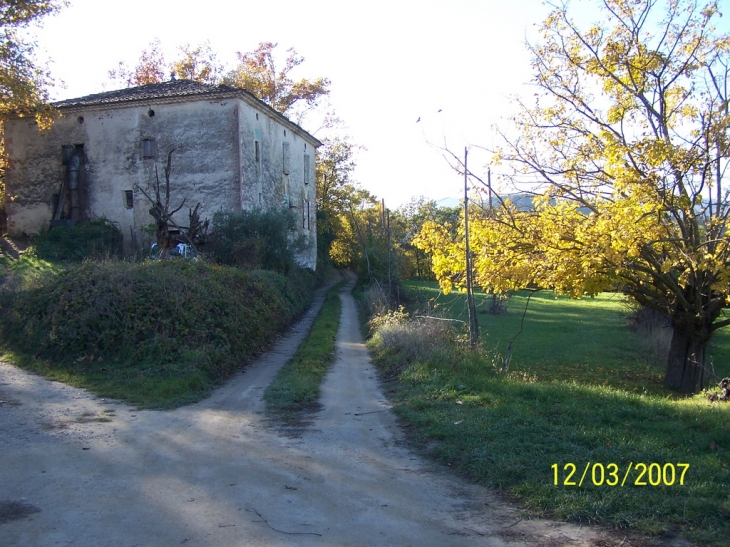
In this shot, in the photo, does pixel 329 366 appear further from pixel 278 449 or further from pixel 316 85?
pixel 316 85

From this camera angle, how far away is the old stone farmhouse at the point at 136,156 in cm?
2906

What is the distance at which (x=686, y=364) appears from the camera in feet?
46.2

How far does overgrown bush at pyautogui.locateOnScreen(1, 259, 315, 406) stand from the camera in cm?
1188

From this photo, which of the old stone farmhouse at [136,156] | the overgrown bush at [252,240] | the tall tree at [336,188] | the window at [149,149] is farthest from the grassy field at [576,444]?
the tall tree at [336,188]

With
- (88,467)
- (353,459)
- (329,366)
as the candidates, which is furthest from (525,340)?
(88,467)

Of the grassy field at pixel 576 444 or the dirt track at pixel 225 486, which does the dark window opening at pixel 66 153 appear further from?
the grassy field at pixel 576 444

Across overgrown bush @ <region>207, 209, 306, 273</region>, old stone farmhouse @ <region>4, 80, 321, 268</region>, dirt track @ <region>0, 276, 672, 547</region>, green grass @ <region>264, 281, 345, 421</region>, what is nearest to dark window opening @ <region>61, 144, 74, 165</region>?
old stone farmhouse @ <region>4, 80, 321, 268</region>

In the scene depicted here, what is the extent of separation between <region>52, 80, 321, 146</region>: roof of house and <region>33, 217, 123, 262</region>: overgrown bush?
20.2 feet

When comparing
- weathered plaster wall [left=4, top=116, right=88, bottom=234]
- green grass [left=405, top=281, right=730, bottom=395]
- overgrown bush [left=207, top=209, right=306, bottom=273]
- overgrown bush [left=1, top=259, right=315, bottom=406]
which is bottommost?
green grass [left=405, top=281, right=730, bottom=395]

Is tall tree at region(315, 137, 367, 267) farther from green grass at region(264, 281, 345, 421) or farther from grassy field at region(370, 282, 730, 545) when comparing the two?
grassy field at region(370, 282, 730, 545)

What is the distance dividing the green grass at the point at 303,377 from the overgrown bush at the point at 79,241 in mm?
12352

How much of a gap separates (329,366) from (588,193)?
23.9ft

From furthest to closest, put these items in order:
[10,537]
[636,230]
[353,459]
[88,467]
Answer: [636,230], [353,459], [88,467], [10,537]

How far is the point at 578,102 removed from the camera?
1327 cm
